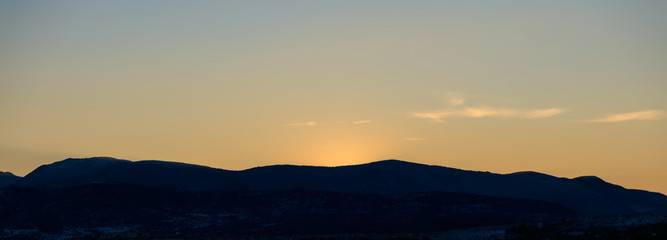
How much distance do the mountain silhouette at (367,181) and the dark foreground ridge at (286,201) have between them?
228mm

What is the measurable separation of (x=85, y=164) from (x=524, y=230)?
139 metres

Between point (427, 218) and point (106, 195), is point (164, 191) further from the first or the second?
point (427, 218)

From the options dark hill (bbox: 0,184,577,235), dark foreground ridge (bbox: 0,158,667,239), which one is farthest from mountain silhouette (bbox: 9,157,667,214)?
dark hill (bbox: 0,184,577,235)

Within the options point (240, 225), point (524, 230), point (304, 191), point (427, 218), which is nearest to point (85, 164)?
point (304, 191)

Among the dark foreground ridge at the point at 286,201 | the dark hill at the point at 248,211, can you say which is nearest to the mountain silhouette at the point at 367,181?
the dark foreground ridge at the point at 286,201

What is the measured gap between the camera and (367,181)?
178625mm

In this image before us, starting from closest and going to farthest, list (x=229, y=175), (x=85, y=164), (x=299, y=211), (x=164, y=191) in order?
(x=299, y=211)
(x=164, y=191)
(x=229, y=175)
(x=85, y=164)

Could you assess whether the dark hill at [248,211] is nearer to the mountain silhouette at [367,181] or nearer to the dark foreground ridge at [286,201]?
the dark foreground ridge at [286,201]

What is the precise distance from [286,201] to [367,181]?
37.2 metres

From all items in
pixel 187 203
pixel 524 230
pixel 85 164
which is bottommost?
pixel 524 230

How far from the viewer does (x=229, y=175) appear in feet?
587

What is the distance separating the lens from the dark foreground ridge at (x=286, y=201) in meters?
124

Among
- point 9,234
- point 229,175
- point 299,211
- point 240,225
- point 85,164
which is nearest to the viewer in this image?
point 9,234

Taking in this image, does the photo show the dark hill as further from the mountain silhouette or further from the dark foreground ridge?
the mountain silhouette
